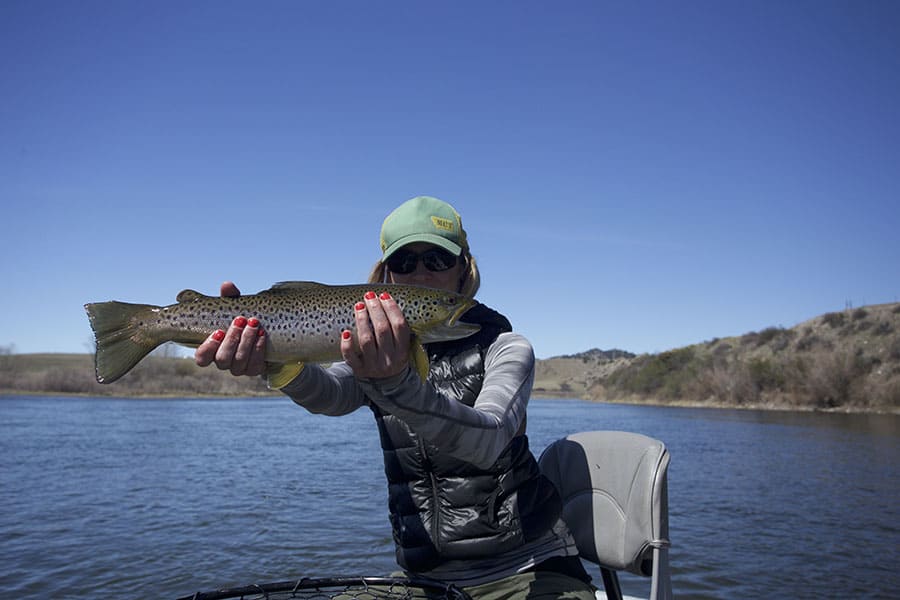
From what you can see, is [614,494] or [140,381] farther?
[140,381]

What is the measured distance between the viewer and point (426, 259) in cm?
376

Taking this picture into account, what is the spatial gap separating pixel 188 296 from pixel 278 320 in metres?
0.59

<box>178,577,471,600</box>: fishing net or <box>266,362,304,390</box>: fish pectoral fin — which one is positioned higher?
<box>266,362,304,390</box>: fish pectoral fin

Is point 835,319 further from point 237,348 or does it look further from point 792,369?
point 237,348

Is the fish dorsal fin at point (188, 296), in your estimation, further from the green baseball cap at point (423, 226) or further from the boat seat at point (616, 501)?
the boat seat at point (616, 501)

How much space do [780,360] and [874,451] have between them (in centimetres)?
3517

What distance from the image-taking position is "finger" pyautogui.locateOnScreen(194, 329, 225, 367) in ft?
9.20

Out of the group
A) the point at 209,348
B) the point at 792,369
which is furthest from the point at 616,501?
the point at 792,369

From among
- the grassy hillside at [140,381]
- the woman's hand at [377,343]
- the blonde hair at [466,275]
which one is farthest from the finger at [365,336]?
the grassy hillside at [140,381]

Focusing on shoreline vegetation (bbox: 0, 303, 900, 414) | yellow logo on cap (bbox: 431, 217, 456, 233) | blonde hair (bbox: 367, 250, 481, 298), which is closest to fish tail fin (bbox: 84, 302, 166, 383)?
blonde hair (bbox: 367, 250, 481, 298)

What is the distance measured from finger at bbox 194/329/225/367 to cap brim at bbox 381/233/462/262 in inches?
45.4

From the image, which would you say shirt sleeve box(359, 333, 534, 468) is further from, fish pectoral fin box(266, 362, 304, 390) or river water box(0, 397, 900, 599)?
river water box(0, 397, 900, 599)

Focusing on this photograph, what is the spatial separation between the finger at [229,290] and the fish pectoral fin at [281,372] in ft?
1.50

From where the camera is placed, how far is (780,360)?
58062 mm
